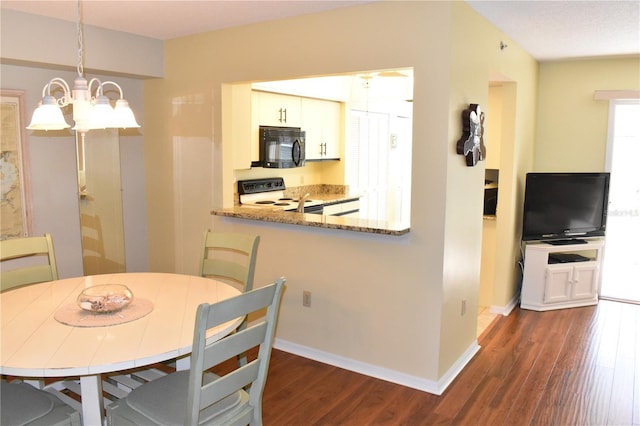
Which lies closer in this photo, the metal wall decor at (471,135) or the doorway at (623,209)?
the metal wall decor at (471,135)

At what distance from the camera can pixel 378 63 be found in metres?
3.19

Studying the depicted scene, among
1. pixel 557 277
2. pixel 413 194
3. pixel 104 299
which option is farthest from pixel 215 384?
pixel 557 277

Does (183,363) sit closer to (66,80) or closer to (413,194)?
→ (413,194)

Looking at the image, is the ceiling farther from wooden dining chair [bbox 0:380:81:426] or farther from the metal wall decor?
wooden dining chair [bbox 0:380:81:426]

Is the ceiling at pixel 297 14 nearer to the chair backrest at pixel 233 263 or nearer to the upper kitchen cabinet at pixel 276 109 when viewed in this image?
the upper kitchen cabinet at pixel 276 109

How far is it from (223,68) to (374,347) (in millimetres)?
2426

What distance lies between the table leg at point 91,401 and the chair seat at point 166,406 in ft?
0.20

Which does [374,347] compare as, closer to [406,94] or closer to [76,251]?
[76,251]

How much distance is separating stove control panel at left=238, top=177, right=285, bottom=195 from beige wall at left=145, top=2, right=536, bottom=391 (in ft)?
2.99

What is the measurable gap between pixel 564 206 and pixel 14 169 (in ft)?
16.0

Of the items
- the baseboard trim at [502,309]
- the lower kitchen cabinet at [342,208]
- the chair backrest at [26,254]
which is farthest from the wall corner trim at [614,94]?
the chair backrest at [26,254]

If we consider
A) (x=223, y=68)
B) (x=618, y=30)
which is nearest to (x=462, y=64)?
(x=618, y=30)

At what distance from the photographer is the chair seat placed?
79.3 inches

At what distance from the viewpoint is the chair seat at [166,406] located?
201 cm
